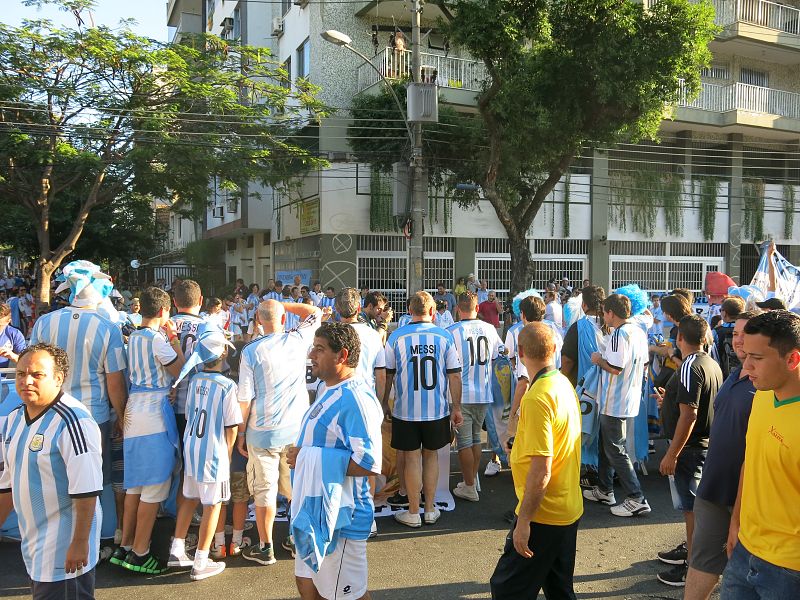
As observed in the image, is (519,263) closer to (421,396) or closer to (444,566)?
(421,396)

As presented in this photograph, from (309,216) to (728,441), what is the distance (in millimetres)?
18598

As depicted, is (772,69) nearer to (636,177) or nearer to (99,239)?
(636,177)

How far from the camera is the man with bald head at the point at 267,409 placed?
4.67 m

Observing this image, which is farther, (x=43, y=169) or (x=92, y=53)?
(x=43, y=169)

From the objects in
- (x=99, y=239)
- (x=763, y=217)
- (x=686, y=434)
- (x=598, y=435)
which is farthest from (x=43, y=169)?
(x=763, y=217)

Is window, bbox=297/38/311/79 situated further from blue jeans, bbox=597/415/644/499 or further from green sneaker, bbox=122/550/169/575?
green sneaker, bbox=122/550/169/575

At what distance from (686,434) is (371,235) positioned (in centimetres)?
1667

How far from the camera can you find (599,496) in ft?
19.8

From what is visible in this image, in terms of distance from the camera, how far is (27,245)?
2850cm

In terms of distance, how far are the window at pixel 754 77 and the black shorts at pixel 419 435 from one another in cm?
2514

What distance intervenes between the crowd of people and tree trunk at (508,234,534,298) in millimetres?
10427

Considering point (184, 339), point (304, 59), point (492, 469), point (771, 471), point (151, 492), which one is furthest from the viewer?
point (304, 59)

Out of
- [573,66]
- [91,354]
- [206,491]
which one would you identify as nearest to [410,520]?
[206,491]

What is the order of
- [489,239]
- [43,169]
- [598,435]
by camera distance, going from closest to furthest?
[598,435], [43,169], [489,239]
